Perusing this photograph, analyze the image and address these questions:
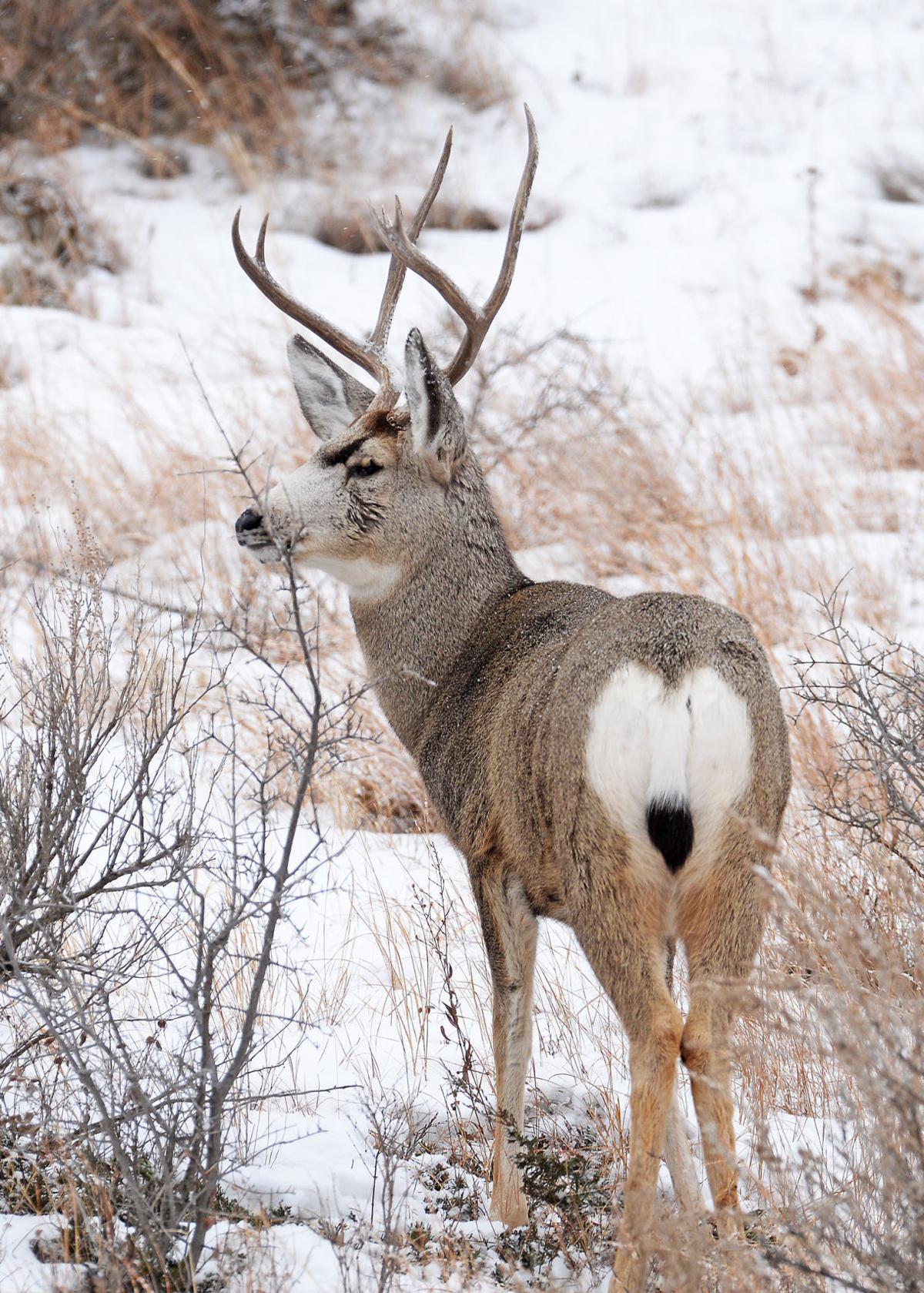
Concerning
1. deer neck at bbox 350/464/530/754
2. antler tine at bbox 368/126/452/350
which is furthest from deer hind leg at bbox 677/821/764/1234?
antler tine at bbox 368/126/452/350

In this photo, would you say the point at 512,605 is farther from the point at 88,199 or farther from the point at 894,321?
the point at 88,199

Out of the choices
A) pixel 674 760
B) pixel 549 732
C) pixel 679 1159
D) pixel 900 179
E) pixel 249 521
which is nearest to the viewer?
pixel 674 760

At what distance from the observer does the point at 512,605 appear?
4352mm

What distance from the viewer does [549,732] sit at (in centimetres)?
327

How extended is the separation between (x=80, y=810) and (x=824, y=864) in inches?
92.8

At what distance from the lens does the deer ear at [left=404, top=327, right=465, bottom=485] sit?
417 centimetres

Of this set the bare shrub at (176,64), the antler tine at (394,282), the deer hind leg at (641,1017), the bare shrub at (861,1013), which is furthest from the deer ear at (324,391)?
the bare shrub at (176,64)

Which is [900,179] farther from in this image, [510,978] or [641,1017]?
[641,1017]

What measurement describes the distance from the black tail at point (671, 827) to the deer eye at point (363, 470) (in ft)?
6.23

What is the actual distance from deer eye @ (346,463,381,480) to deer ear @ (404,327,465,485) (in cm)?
14

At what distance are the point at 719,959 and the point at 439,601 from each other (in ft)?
5.76

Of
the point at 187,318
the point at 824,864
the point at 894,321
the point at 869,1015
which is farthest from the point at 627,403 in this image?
the point at 869,1015

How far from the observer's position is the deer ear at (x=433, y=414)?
417 cm

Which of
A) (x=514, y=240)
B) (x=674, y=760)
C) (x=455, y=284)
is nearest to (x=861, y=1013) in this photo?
(x=674, y=760)
